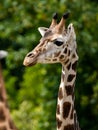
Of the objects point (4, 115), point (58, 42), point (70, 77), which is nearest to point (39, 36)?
point (4, 115)

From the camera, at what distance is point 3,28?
27.6 ft

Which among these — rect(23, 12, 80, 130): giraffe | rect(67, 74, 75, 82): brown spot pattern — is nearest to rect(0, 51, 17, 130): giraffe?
rect(23, 12, 80, 130): giraffe

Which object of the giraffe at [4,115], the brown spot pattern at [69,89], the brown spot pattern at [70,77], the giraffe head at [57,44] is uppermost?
the giraffe head at [57,44]

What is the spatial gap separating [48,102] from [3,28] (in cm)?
Result: 103

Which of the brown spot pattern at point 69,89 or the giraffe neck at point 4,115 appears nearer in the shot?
the brown spot pattern at point 69,89

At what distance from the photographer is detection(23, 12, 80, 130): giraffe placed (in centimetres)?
444

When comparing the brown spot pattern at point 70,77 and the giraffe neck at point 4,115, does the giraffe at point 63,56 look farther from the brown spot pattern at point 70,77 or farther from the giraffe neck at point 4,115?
the giraffe neck at point 4,115

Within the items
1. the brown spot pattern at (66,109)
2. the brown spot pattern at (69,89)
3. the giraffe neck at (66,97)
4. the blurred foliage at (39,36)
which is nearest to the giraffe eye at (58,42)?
the giraffe neck at (66,97)

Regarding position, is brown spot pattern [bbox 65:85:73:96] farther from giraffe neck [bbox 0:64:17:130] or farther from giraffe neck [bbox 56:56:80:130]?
giraffe neck [bbox 0:64:17:130]

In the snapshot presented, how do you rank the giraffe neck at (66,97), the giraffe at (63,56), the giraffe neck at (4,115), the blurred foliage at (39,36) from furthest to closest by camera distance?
the blurred foliage at (39,36)
the giraffe neck at (4,115)
the giraffe neck at (66,97)
the giraffe at (63,56)

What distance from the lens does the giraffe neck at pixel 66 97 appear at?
4586 mm

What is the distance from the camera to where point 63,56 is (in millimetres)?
4516

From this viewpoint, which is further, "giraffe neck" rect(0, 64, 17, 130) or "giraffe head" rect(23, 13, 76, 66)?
"giraffe neck" rect(0, 64, 17, 130)

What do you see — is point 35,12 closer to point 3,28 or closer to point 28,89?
point 3,28
